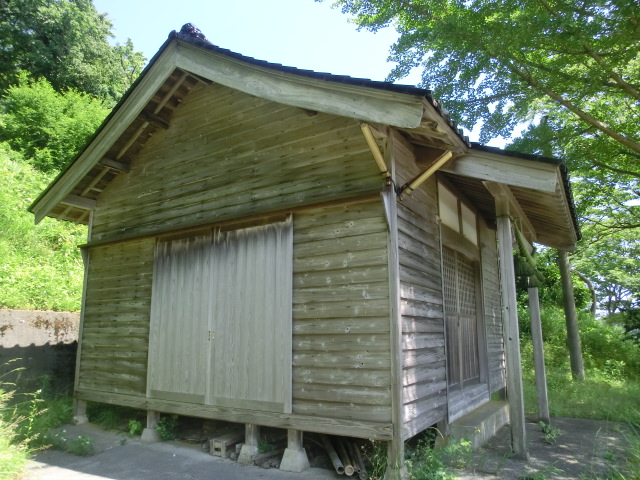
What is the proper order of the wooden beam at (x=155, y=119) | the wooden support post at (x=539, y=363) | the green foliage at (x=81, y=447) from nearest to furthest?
the green foliage at (x=81, y=447), the wooden beam at (x=155, y=119), the wooden support post at (x=539, y=363)

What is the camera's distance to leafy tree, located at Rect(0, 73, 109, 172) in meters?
19.4

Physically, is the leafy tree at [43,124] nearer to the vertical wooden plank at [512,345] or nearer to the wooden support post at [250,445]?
the wooden support post at [250,445]

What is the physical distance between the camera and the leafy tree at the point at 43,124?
19375 mm

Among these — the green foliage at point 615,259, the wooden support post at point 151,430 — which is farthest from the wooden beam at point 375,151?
the green foliage at point 615,259

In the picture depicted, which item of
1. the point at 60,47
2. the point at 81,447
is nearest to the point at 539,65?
the point at 81,447

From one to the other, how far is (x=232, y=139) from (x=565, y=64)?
7098 millimetres

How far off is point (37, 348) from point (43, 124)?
16.4 meters

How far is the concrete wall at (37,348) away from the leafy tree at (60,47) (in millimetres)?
21061

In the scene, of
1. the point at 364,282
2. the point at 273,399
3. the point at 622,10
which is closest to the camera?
the point at 364,282

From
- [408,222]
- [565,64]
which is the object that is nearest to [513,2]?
[565,64]

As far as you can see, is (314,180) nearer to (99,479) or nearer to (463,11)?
(99,479)

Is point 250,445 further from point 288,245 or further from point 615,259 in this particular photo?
point 615,259

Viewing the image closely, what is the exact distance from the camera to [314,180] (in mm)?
5371

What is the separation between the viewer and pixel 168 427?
6.29 metres
